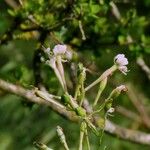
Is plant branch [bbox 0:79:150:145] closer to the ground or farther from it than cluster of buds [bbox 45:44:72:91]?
closer to the ground

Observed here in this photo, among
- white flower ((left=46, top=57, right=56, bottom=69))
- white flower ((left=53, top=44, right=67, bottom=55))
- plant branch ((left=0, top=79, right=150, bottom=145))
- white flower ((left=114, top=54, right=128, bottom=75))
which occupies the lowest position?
plant branch ((left=0, top=79, right=150, bottom=145))

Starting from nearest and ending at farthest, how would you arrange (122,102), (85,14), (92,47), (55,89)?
(85,14)
(55,89)
(92,47)
(122,102)

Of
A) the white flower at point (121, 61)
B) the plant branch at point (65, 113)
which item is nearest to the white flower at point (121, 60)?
the white flower at point (121, 61)

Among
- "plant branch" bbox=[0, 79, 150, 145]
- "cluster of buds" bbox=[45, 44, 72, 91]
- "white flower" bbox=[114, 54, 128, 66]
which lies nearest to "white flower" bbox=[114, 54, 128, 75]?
"white flower" bbox=[114, 54, 128, 66]

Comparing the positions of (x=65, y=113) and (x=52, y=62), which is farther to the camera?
(x=65, y=113)

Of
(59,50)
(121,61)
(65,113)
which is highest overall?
(59,50)

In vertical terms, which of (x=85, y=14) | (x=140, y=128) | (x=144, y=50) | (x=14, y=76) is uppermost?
(x=85, y=14)

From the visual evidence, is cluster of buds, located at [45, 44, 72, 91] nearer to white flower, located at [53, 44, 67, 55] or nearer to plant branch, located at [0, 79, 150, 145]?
white flower, located at [53, 44, 67, 55]

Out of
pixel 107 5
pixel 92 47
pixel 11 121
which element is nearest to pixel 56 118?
pixel 11 121

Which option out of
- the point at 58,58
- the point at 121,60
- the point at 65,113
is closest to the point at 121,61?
the point at 121,60

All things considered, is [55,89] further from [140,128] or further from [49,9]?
[140,128]

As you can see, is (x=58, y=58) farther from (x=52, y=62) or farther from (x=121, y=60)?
(x=121, y=60)
